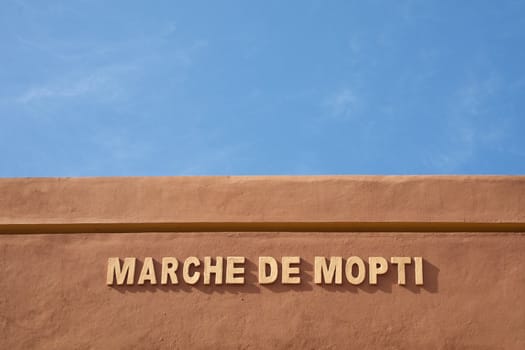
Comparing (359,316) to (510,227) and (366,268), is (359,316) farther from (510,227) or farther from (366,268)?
(510,227)

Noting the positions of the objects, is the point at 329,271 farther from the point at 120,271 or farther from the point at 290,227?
the point at 120,271

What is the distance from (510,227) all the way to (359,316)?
5.57ft

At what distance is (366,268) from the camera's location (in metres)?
8.43

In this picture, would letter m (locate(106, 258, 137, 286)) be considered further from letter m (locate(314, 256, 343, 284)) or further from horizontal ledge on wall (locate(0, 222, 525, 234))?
letter m (locate(314, 256, 343, 284))

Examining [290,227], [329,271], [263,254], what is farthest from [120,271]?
[329,271]

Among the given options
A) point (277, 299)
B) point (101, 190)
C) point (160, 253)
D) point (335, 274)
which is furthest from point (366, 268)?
point (101, 190)

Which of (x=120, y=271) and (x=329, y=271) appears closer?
(x=329, y=271)

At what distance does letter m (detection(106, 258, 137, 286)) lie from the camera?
27.9 ft

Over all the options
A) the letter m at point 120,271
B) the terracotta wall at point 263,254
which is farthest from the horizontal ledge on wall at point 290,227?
the letter m at point 120,271

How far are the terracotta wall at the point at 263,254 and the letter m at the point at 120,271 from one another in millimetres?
66

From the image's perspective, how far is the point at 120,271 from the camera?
8.53m

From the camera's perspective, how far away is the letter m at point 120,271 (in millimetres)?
8494

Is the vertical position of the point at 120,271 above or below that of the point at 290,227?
below

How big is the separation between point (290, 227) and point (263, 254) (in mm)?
369
